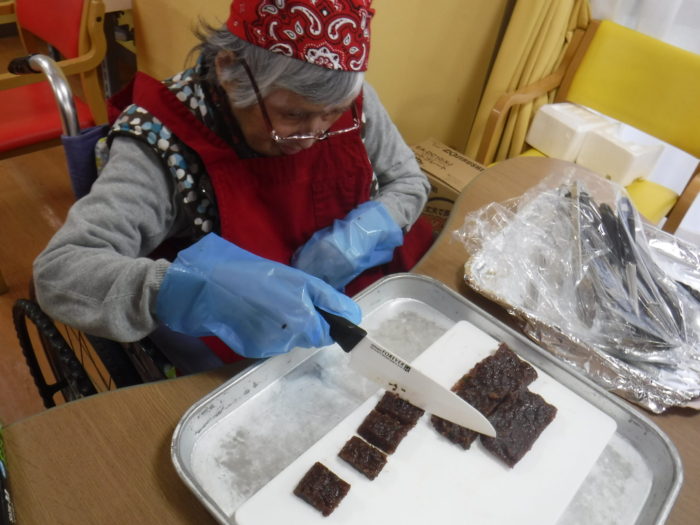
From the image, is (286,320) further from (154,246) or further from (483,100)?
(483,100)

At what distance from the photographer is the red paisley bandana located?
904 millimetres

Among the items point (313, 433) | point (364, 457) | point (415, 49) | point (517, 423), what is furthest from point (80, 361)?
point (415, 49)

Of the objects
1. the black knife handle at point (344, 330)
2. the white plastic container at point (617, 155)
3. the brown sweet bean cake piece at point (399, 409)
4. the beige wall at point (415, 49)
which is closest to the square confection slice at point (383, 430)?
the brown sweet bean cake piece at point (399, 409)

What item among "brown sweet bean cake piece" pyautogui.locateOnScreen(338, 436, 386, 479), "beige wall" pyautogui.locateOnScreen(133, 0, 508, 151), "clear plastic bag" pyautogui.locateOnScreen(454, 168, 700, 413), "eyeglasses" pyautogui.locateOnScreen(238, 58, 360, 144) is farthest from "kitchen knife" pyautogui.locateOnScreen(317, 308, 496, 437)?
"beige wall" pyautogui.locateOnScreen(133, 0, 508, 151)

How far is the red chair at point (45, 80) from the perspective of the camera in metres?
1.92

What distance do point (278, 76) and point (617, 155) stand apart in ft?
5.87

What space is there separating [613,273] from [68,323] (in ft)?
3.62

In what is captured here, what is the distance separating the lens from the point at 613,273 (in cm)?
114

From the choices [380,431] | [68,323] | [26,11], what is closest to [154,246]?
[68,323]

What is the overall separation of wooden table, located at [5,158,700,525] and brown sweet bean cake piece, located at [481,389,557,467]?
24 cm

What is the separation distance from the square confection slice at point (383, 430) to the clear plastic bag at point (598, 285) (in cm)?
37

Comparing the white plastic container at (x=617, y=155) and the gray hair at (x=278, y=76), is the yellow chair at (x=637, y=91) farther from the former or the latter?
the gray hair at (x=278, y=76)

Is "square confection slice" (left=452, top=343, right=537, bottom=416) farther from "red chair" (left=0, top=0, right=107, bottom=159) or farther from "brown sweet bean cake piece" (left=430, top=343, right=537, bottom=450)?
"red chair" (left=0, top=0, right=107, bottom=159)

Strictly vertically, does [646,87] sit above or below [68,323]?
above
